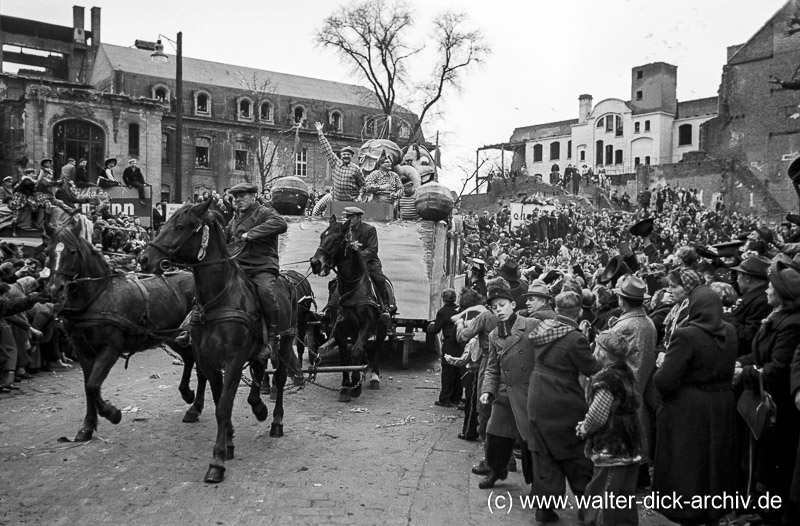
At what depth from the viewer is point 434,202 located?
1349cm

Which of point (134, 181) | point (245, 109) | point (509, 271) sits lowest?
point (509, 271)

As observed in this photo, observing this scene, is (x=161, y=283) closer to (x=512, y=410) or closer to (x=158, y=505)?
(x=158, y=505)

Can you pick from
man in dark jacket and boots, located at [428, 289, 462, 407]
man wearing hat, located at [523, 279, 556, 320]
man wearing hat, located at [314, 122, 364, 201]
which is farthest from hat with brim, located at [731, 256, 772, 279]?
man wearing hat, located at [314, 122, 364, 201]

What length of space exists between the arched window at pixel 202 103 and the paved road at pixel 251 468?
3976 centimetres

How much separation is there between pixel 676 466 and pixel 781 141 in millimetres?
55624

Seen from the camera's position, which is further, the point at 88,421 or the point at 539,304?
the point at 88,421

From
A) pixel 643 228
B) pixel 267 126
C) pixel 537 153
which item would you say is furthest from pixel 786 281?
pixel 537 153

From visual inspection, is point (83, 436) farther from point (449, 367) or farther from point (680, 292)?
point (680, 292)

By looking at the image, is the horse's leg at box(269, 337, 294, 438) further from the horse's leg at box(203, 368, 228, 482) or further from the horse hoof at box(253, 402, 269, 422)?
the horse's leg at box(203, 368, 228, 482)

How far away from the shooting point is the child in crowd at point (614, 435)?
554 cm

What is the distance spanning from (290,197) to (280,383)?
5.81 m

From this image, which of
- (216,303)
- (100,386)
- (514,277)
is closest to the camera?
(216,303)

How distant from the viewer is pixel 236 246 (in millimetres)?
8750

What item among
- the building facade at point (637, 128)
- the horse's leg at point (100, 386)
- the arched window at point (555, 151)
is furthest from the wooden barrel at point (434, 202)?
the arched window at point (555, 151)
